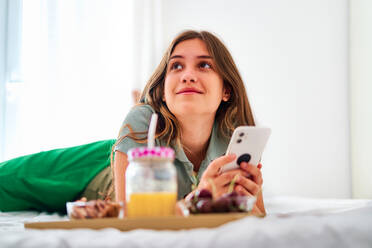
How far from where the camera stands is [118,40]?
2977 mm

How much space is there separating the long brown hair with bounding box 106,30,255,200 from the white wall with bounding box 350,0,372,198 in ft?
5.51

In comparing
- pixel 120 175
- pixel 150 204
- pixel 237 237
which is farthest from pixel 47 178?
pixel 237 237

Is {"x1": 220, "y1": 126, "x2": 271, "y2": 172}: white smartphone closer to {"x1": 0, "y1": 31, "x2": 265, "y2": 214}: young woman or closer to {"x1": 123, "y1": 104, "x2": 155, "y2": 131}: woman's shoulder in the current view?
{"x1": 0, "y1": 31, "x2": 265, "y2": 214}: young woman

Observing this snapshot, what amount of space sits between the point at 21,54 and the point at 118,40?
1.03 meters

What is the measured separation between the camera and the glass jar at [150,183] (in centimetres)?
62

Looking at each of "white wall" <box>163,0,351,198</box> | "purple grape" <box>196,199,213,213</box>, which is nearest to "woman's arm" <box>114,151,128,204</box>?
"purple grape" <box>196,199,213,213</box>

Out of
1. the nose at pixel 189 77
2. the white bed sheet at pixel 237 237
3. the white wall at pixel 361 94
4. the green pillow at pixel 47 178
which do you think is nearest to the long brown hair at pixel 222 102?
the nose at pixel 189 77

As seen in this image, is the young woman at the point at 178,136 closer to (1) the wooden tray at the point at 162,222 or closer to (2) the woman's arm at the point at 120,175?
(2) the woman's arm at the point at 120,175

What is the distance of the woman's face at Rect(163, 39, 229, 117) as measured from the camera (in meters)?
1.16

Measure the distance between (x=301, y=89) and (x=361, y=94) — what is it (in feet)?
1.49

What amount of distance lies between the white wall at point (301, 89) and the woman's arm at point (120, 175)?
205 cm

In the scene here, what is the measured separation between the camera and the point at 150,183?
618 mm

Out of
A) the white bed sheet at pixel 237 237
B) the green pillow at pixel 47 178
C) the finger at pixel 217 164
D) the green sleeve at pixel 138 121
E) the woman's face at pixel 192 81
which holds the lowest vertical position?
the green pillow at pixel 47 178

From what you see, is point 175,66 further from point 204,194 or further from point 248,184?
point 204,194
